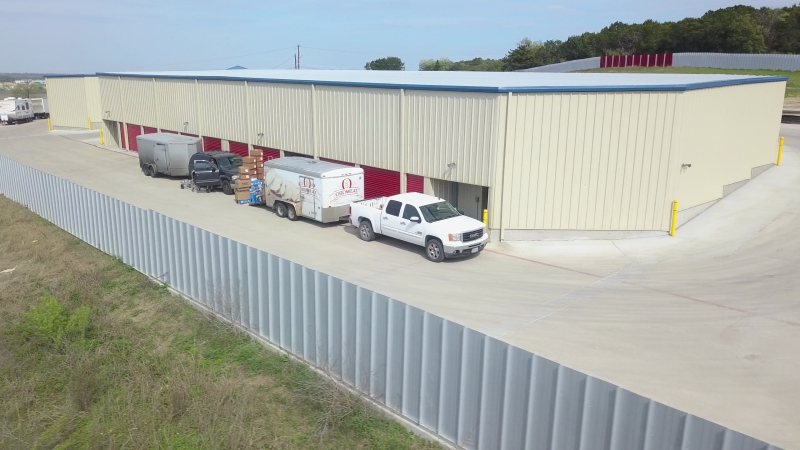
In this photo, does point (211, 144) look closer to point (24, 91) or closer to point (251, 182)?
point (251, 182)

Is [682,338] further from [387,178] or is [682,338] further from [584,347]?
[387,178]

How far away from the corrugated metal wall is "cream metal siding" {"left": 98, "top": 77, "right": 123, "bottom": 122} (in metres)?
33.7

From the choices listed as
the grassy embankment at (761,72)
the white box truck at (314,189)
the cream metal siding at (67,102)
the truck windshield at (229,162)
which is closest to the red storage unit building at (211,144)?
the truck windshield at (229,162)

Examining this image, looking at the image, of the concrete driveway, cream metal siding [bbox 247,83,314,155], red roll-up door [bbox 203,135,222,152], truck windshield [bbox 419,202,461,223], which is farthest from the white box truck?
red roll-up door [bbox 203,135,222,152]

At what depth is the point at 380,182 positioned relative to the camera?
25.7m

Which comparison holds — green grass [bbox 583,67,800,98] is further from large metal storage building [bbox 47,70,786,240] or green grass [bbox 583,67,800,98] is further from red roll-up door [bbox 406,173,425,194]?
red roll-up door [bbox 406,173,425,194]

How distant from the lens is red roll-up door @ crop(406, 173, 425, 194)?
24.0 meters

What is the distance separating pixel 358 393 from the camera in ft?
33.7

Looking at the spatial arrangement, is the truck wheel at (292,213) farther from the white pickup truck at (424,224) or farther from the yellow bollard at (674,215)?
the yellow bollard at (674,215)

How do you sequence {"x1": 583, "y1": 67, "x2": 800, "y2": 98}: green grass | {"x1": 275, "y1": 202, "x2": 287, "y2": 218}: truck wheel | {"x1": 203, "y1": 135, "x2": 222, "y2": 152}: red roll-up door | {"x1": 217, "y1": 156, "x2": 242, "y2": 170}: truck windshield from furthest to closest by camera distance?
{"x1": 583, "y1": 67, "x2": 800, "y2": 98}: green grass
{"x1": 203, "y1": 135, "x2": 222, "y2": 152}: red roll-up door
{"x1": 217, "y1": 156, "x2": 242, "y2": 170}: truck windshield
{"x1": 275, "y1": 202, "x2": 287, "y2": 218}: truck wheel

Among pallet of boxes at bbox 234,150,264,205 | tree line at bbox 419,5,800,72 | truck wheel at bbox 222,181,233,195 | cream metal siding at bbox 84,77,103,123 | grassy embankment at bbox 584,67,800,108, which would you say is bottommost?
truck wheel at bbox 222,181,233,195

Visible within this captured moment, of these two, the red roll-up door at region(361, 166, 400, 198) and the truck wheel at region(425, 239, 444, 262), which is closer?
the truck wheel at region(425, 239, 444, 262)

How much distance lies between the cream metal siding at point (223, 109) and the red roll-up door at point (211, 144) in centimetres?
31

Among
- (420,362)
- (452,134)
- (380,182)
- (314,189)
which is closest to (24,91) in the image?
(380,182)
